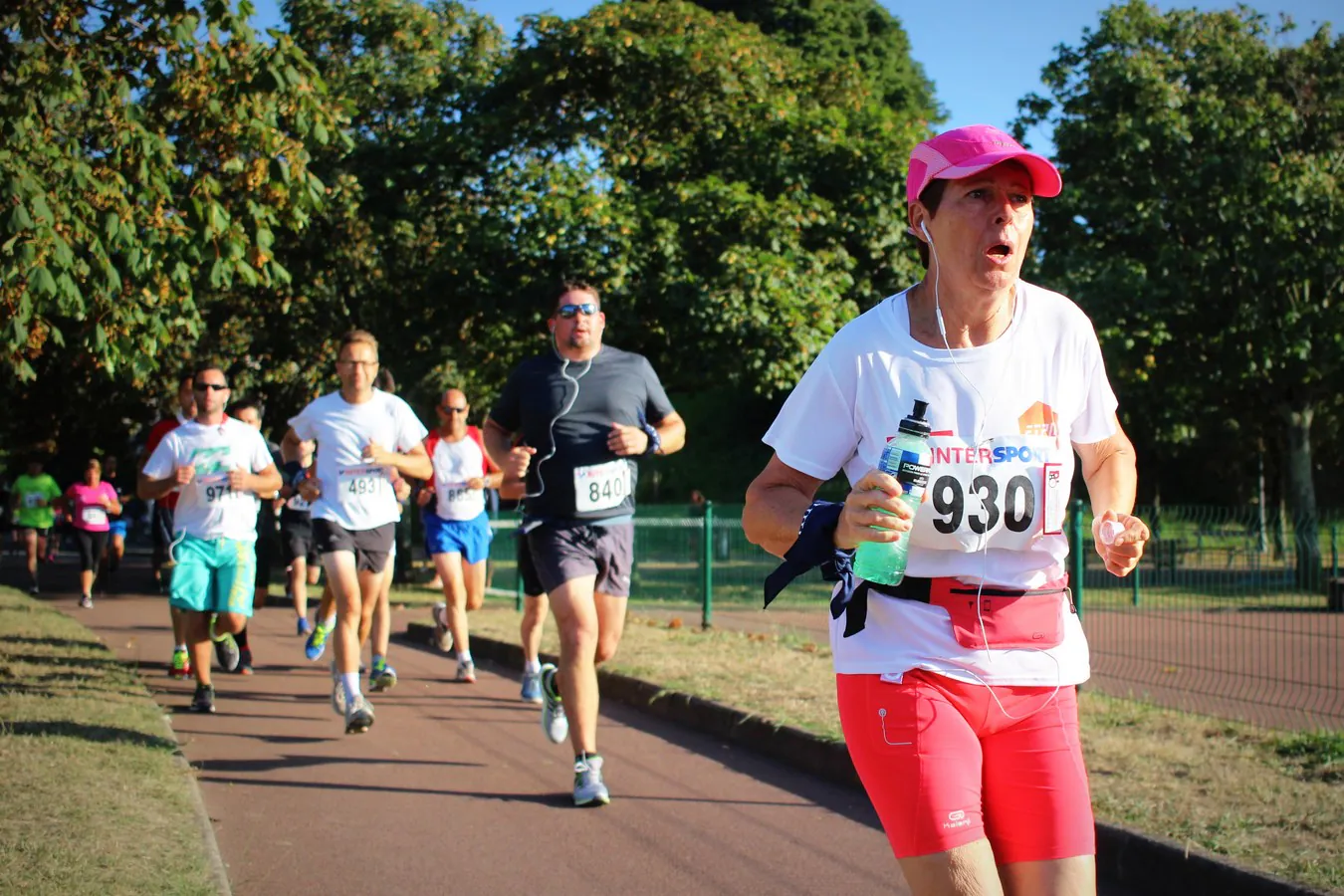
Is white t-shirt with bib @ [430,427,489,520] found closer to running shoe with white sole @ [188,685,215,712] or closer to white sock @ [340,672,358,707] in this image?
running shoe with white sole @ [188,685,215,712]

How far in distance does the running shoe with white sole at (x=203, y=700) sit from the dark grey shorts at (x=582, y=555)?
307cm

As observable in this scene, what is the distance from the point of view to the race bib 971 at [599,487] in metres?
6.56

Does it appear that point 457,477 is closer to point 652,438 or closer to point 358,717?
point 358,717

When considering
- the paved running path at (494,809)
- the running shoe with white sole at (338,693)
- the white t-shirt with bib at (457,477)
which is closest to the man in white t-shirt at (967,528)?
the paved running path at (494,809)

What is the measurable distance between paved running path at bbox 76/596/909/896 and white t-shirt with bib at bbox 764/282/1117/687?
2.48 m

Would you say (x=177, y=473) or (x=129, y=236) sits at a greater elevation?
(x=129, y=236)

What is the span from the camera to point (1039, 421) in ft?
9.53

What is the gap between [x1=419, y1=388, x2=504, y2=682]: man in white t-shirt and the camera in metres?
10.2

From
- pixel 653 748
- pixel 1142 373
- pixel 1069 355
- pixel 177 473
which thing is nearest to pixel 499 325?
pixel 1142 373

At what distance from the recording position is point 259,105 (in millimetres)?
9961

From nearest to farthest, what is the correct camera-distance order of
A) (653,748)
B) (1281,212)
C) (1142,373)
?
(653,748), (1281,212), (1142,373)

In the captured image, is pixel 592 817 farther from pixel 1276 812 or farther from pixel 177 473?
pixel 177 473

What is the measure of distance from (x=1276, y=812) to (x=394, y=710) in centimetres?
535

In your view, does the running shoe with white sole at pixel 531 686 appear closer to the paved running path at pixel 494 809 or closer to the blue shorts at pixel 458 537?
the paved running path at pixel 494 809
